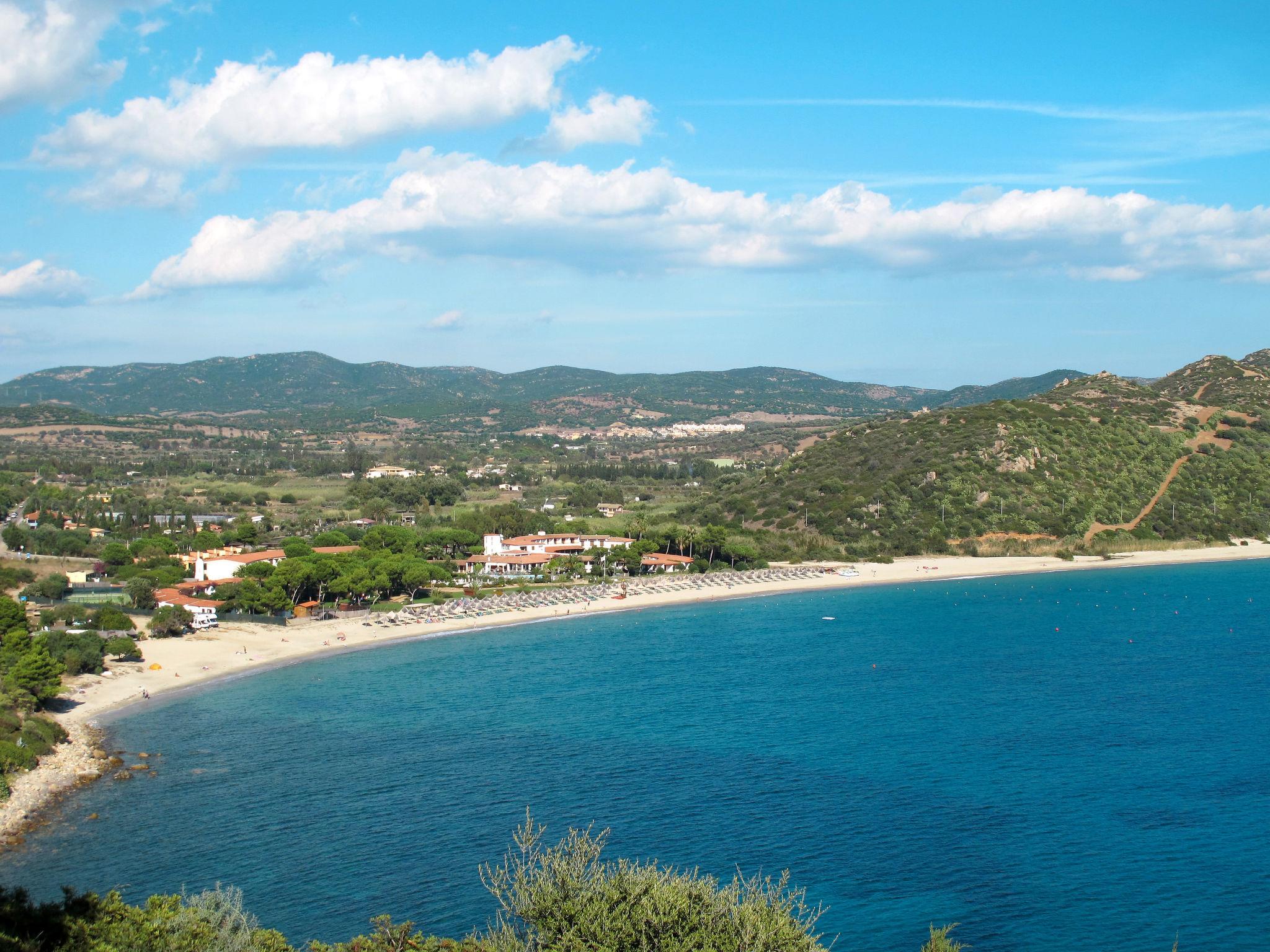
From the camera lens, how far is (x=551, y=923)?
1314 centimetres

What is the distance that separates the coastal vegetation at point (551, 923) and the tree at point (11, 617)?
2192cm

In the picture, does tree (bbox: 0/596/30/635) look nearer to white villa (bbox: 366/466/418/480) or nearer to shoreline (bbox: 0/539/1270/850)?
shoreline (bbox: 0/539/1270/850)

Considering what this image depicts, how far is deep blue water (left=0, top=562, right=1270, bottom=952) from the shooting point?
19125 millimetres

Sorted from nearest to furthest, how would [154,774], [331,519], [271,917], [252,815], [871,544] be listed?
[271,917]
[252,815]
[154,774]
[871,544]
[331,519]

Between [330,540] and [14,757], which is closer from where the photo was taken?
[14,757]

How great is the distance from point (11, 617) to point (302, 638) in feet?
37.7

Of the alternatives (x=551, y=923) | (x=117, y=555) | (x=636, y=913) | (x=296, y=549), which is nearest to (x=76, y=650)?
(x=296, y=549)

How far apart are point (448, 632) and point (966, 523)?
36.7 m

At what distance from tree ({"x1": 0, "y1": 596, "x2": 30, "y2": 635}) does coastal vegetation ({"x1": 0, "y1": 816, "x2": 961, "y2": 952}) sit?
71.9 feet

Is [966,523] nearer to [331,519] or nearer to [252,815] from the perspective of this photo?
[331,519]

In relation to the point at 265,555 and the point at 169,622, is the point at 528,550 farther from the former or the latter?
the point at 169,622

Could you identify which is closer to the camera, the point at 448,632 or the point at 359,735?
the point at 359,735

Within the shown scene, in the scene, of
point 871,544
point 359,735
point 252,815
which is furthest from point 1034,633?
point 252,815

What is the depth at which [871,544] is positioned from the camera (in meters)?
68.6
